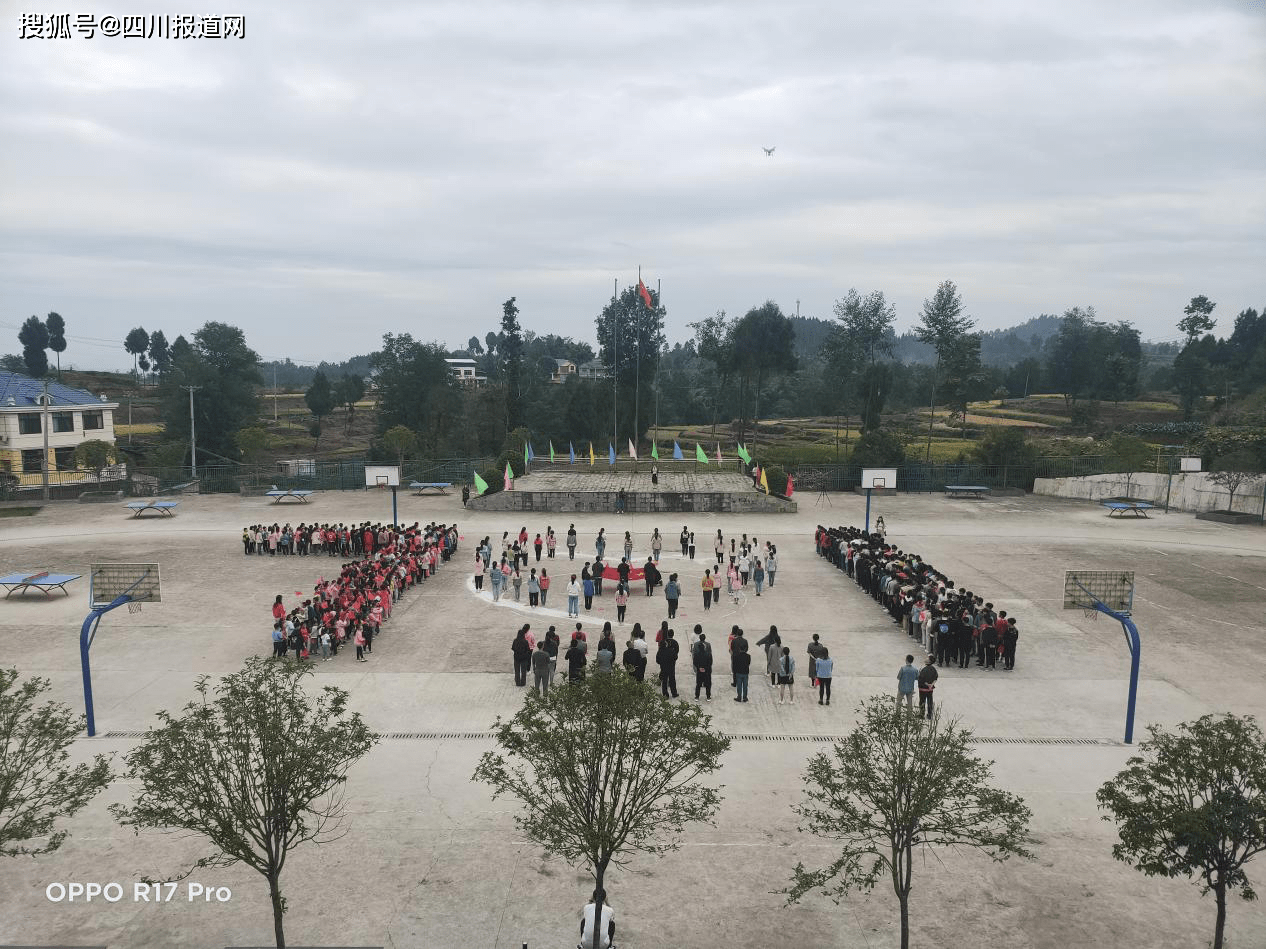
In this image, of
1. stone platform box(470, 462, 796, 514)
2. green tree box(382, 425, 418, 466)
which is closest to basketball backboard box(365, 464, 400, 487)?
stone platform box(470, 462, 796, 514)

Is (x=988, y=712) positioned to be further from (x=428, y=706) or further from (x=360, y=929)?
(x=360, y=929)

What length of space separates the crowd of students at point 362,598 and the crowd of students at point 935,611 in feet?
40.8

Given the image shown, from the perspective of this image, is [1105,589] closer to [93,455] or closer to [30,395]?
[93,455]

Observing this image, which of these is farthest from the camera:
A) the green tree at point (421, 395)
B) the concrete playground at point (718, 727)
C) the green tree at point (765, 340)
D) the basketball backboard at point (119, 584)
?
the green tree at point (421, 395)

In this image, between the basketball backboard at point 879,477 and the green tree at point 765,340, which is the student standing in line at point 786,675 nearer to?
the basketball backboard at point 879,477

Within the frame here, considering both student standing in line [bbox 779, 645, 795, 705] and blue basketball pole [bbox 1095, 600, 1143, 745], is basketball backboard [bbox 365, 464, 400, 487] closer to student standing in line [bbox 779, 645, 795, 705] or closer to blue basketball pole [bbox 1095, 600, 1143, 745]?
student standing in line [bbox 779, 645, 795, 705]

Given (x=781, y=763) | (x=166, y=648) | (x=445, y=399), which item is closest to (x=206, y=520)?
(x=166, y=648)

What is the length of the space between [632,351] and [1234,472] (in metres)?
45.1

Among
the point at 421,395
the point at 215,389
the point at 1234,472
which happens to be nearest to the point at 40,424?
the point at 215,389

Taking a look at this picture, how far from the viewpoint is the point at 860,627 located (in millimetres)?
20688

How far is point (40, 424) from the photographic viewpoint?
53938mm

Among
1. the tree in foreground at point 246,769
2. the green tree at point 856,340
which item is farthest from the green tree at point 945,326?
the tree in foreground at point 246,769

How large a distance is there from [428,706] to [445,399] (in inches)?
2322

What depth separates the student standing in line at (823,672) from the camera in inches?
604
